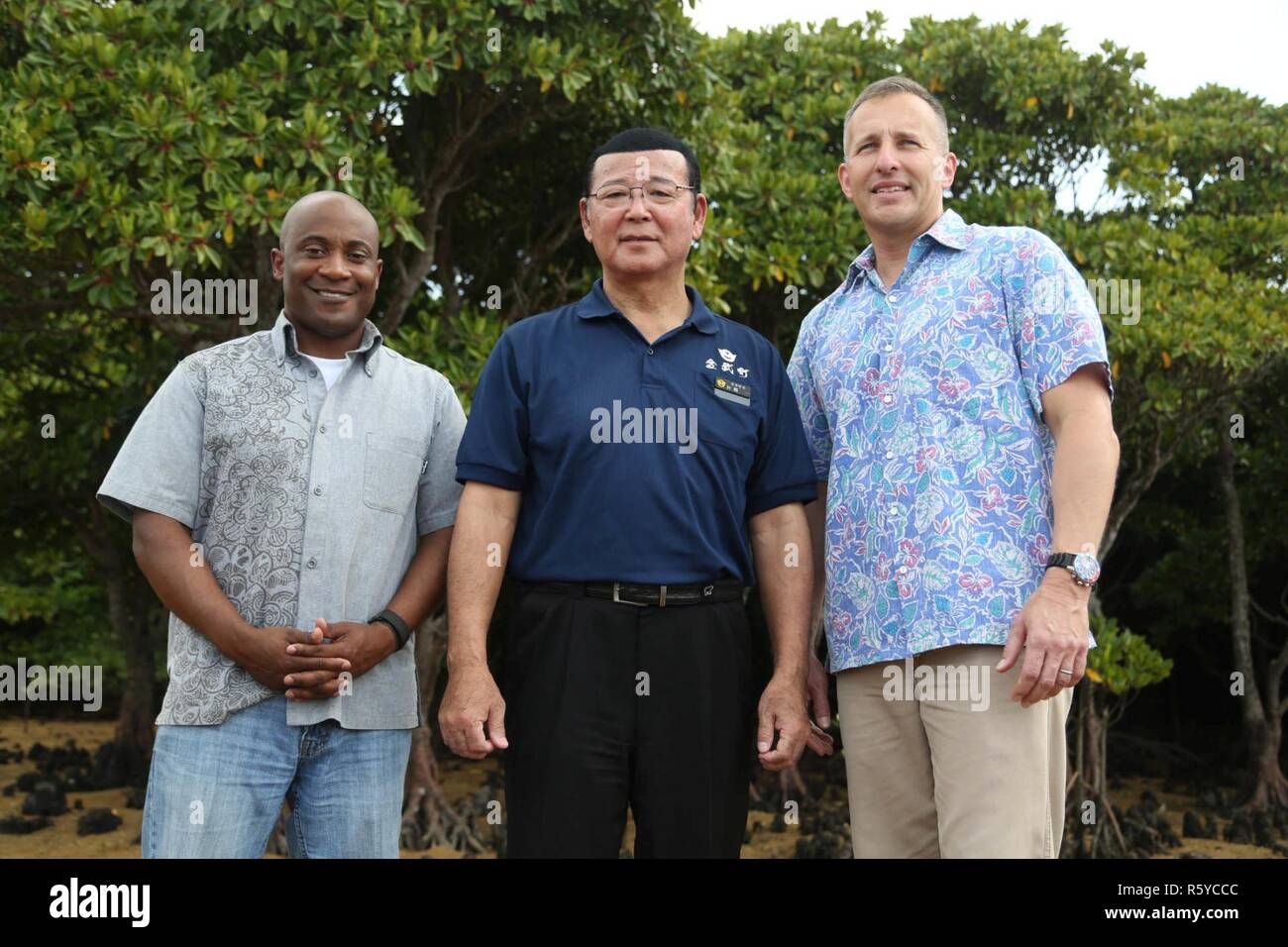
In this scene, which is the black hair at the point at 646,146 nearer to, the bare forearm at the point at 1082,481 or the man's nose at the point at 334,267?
the man's nose at the point at 334,267

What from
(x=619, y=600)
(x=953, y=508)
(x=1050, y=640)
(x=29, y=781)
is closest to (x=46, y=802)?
(x=29, y=781)

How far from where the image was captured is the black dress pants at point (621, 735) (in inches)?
120

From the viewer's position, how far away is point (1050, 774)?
10.1ft

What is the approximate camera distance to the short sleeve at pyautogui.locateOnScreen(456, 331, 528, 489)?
10.5ft

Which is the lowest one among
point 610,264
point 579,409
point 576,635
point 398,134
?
point 576,635

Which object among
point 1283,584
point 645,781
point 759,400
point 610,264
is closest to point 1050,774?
point 645,781

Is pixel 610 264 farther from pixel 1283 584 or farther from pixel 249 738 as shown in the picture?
pixel 1283 584

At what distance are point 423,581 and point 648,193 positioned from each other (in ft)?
3.92

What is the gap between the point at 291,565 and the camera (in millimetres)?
3131

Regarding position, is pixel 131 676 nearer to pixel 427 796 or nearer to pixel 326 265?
pixel 427 796

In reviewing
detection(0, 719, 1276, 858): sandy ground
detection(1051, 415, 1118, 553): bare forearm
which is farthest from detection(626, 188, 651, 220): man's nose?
detection(0, 719, 1276, 858): sandy ground

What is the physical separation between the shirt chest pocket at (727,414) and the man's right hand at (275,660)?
3.61 ft

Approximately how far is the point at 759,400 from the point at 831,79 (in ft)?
22.3

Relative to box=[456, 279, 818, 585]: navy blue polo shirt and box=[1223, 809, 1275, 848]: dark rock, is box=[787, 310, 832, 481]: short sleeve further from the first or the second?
box=[1223, 809, 1275, 848]: dark rock
